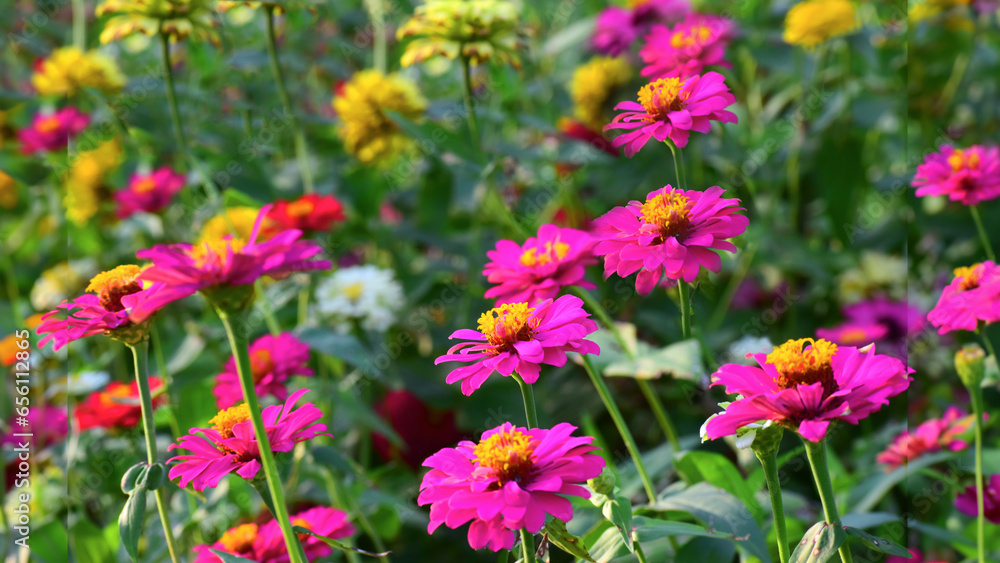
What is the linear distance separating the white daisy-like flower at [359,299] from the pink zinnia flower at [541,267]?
1.41 ft

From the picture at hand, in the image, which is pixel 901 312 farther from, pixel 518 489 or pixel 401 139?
pixel 518 489

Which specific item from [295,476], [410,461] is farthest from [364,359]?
[410,461]

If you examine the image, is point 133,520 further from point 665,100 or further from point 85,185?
point 85,185

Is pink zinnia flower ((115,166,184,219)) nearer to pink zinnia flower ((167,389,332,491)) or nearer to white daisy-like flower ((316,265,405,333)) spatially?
white daisy-like flower ((316,265,405,333))

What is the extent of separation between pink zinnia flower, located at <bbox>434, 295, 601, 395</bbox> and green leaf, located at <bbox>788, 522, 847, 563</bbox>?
6.0 inches

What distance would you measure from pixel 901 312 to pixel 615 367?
593mm

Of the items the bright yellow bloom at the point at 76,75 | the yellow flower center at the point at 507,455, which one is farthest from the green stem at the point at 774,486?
the bright yellow bloom at the point at 76,75

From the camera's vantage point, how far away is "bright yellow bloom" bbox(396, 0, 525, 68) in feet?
2.89

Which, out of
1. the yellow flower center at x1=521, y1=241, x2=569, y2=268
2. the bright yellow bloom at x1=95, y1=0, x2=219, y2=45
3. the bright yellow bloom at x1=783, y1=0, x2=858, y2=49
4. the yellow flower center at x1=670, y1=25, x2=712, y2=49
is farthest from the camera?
the bright yellow bloom at x1=783, y1=0, x2=858, y2=49

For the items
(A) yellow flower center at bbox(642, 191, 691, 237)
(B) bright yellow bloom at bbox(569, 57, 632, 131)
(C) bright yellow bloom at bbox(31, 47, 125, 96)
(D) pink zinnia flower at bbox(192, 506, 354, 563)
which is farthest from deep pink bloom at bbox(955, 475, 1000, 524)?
(C) bright yellow bloom at bbox(31, 47, 125, 96)

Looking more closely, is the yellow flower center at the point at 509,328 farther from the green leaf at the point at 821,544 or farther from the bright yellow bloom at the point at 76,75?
the bright yellow bloom at the point at 76,75

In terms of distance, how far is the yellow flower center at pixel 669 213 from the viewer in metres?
0.49

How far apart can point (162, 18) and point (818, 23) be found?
83 centimetres

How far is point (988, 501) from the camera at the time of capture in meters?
0.69
